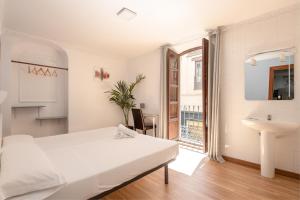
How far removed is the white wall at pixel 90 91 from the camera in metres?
3.88

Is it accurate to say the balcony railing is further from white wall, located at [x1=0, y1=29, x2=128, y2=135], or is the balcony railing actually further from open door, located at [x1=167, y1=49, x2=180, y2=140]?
white wall, located at [x1=0, y1=29, x2=128, y2=135]

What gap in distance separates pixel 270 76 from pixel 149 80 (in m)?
2.70

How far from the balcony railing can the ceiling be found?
7.68ft

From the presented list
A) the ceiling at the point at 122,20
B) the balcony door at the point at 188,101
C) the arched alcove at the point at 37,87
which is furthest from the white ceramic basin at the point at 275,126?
the arched alcove at the point at 37,87

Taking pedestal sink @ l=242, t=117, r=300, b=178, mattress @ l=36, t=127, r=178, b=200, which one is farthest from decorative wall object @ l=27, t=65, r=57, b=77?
pedestal sink @ l=242, t=117, r=300, b=178

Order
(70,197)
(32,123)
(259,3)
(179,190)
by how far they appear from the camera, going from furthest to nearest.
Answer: (32,123)
(259,3)
(179,190)
(70,197)

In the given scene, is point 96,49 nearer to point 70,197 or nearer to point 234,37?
point 234,37

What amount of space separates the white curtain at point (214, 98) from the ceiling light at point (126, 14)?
1526 mm

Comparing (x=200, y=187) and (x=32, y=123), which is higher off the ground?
(x=32, y=123)

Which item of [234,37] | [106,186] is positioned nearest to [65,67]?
[106,186]

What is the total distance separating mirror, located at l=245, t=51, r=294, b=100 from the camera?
7.64ft

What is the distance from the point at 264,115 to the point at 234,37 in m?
1.44

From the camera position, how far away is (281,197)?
181cm

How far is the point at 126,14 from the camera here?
94.2 inches
